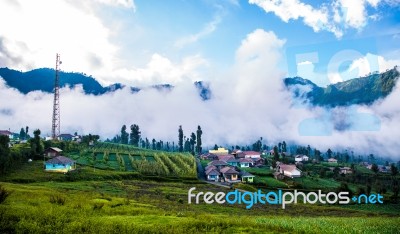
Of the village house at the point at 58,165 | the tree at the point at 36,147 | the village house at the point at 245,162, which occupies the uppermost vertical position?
the tree at the point at 36,147

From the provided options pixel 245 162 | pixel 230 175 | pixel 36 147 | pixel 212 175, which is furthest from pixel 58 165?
pixel 245 162

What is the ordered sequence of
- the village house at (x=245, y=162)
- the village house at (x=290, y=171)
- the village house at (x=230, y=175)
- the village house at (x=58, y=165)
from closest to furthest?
the village house at (x=58, y=165), the village house at (x=230, y=175), the village house at (x=290, y=171), the village house at (x=245, y=162)

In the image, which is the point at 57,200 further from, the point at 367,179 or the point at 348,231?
the point at 367,179

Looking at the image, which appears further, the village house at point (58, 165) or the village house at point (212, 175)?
the village house at point (212, 175)

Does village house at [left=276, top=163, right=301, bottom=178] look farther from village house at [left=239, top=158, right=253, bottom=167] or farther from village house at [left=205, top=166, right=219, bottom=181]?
village house at [left=205, top=166, right=219, bottom=181]

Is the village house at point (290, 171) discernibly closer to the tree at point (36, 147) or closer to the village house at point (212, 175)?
the village house at point (212, 175)

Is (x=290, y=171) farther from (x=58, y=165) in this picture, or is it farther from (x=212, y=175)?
(x=58, y=165)

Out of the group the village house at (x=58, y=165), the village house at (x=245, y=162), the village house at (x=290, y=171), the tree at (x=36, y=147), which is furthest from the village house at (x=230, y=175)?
the tree at (x=36, y=147)

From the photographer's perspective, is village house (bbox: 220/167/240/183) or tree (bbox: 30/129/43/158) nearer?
tree (bbox: 30/129/43/158)

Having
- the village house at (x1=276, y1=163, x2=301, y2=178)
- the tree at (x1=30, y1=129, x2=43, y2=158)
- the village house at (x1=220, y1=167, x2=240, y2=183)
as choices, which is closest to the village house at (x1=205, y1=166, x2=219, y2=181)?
the village house at (x1=220, y1=167, x2=240, y2=183)

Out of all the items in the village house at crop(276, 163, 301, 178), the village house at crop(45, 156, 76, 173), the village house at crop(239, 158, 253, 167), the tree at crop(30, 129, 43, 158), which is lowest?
the village house at crop(276, 163, 301, 178)

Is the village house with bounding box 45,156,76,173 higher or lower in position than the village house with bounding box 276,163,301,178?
higher

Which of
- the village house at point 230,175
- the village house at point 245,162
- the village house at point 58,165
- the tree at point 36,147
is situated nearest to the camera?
the village house at point 58,165

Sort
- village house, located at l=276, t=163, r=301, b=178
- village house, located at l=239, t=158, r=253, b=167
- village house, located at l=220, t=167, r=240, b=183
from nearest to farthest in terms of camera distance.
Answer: village house, located at l=220, t=167, r=240, b=183 < village house, located at l=276, t=163, r=301, b=178 < village house, located at l=239, t=158, r=253, b=167
